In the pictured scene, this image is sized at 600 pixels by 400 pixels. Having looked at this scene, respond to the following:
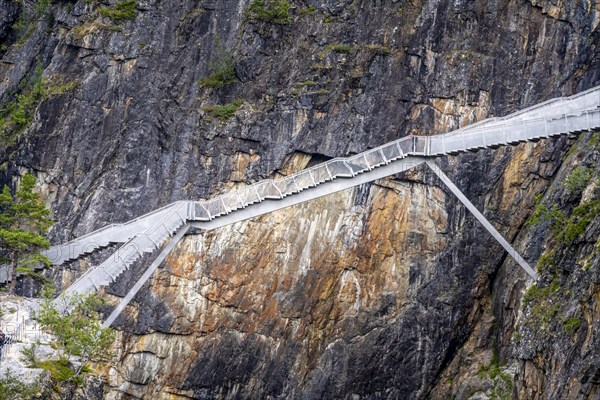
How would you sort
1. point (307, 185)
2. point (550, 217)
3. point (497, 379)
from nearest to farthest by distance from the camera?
point (550, 217) < point (497, 379) < point (307, 185)

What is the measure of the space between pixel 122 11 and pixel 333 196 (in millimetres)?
14395

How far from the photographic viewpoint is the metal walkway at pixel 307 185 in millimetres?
53531

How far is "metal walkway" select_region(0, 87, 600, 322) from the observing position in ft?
176

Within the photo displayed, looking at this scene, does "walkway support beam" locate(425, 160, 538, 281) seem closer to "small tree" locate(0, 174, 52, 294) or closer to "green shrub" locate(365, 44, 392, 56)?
"green shrub" locate(365, 44, 392, 56)

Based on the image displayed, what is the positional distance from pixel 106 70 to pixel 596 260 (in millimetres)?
29419

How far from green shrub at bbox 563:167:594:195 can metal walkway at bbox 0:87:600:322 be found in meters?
1.62

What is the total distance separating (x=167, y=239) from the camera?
59219mm

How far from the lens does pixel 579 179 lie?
173ft

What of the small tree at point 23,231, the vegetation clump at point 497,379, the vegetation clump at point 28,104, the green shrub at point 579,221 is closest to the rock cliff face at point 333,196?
the vegetation clump at point 497,379

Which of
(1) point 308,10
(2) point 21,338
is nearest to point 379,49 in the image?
(1) point 308,10

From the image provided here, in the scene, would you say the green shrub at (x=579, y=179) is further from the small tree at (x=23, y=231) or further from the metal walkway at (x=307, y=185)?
the small tree at (x=23, y=231)

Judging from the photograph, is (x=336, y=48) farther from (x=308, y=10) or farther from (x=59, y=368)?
(x=59, y=368)

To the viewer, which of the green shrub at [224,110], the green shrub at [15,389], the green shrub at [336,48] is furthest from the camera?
the green shrub at [224,110]

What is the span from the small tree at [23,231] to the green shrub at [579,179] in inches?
817
